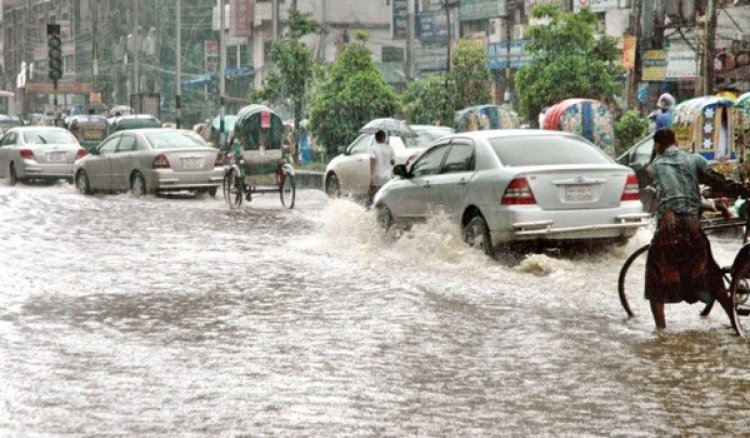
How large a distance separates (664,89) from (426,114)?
31.1 feet

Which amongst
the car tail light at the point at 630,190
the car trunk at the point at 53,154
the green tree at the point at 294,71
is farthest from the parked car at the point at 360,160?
the green tree at the point at 294,71

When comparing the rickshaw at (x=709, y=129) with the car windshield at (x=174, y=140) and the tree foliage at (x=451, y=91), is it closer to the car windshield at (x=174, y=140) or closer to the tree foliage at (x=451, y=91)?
the car windshield at (x=174, y=140)

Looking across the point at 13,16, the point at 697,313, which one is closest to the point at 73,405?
the point at 697,313

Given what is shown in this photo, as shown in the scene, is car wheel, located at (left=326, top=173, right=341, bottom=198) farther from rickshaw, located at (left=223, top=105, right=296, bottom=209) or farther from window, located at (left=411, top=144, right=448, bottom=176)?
window, located at (left=411, top=144, right=448, bottom=176)

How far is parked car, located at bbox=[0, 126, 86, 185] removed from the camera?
3588cm

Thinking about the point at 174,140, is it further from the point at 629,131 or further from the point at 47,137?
the point at 629,131

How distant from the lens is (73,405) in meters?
7.87

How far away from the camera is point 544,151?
51.7ft

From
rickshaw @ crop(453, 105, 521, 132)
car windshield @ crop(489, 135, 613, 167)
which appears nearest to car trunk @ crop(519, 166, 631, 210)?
car windshield @ crop(489, 135, 613, 167)

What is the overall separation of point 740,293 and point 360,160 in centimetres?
1758

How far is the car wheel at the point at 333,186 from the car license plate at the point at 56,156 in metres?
9.41

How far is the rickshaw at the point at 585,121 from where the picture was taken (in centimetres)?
2755

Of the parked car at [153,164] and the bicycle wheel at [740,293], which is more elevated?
the parked car at [153,164]

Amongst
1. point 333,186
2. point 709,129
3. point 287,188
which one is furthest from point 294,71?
point 709,129
